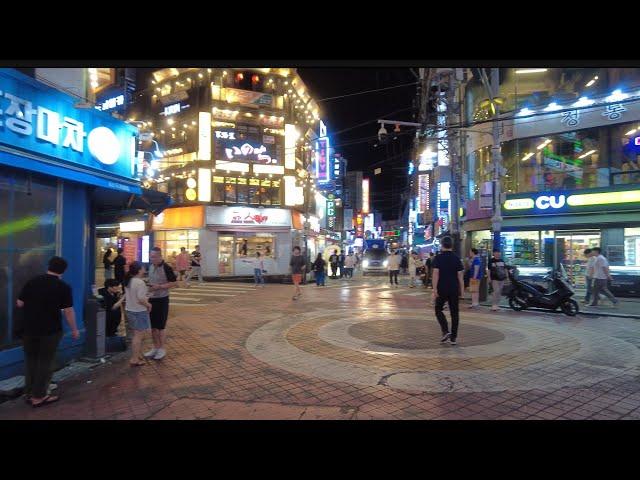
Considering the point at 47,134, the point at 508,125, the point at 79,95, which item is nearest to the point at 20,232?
the point at 47,134

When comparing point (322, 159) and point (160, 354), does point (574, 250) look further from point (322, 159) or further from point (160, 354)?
point (322, 159)

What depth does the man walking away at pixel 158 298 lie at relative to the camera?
268 inches

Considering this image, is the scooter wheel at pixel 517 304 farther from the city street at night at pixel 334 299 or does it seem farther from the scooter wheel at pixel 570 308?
the scooter wheel at pixel 570 308

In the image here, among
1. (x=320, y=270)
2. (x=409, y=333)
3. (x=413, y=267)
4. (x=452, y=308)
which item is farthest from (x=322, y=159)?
(x=452, y=308)

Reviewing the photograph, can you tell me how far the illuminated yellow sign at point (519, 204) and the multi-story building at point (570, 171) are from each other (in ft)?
0.13

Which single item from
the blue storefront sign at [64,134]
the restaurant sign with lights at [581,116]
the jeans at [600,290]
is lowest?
the jeans at [600,290]

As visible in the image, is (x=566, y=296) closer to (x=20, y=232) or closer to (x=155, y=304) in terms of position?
(x=155, y=304)

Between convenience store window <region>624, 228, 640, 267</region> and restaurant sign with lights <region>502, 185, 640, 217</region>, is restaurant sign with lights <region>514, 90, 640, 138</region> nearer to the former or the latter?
restaurant sign with lights <region>502, 185, 640, 217</region>

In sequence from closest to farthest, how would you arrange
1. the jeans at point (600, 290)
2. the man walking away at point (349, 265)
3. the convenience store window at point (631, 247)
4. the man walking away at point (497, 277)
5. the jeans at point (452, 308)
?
the jeans at point (452, 308) → the jeans at point (600, 290) → the man walking away at point (497, 277) → the convenience store window at point (631, 247) → the man walking away at point (349, 265)

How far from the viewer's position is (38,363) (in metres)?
4.86

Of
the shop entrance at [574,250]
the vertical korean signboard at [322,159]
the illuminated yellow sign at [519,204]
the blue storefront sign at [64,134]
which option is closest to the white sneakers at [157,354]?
the blue storefront sign at [64,134]

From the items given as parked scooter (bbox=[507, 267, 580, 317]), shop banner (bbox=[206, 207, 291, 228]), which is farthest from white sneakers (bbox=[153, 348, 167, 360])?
shop banner (bbox=[206, 207, 291, 228])
